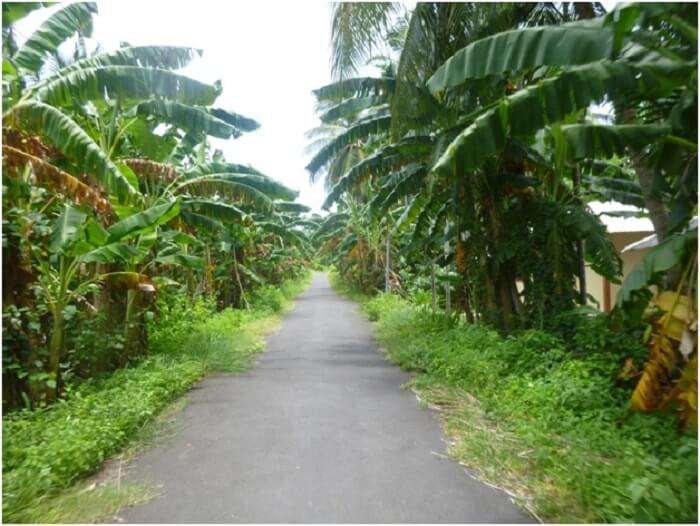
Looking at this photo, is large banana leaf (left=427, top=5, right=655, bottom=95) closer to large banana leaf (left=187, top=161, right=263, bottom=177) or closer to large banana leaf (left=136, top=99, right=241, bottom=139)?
large banana leaf (left=136, top=99, right=241, bottom=139)

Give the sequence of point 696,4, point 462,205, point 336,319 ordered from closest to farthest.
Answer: point 696,4
point 462,205
point 336,319

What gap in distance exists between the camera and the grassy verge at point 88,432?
3164 mm

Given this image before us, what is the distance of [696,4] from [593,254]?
4101 millimetres

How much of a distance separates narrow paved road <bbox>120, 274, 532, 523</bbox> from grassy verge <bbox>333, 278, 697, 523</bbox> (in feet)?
0.89

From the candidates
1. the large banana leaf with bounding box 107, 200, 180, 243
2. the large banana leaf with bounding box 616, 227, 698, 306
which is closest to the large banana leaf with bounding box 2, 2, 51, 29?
the large banana leaf with bounding box 107, 200, 180, 243

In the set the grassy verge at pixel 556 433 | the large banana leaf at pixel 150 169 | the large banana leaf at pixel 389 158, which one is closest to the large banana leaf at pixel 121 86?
the large banana leaf at pixel 150 169

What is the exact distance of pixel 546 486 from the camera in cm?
331

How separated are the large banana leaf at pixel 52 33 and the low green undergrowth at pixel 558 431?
5.96 m

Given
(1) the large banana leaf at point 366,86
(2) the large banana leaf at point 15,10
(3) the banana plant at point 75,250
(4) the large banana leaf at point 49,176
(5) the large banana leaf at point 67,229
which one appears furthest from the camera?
(1) the large banana leaf at point 366,86

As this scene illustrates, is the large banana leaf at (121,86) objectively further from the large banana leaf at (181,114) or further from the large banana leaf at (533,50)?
the large banana leaf at (533,50)

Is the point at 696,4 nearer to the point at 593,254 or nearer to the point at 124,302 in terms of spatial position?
the point at 593,254

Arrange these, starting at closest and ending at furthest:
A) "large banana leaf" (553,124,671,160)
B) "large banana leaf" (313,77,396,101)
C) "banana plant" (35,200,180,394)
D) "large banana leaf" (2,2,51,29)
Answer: "large banana leaf" (553,124,671,160) < "large banana leaf" (2,2,51,29) < "banana plant" (35,200,180,394) < "large banana leaf" (313,77,396,101)

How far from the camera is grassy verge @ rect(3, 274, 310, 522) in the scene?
10.4ft

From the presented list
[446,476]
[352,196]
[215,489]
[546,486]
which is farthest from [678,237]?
[352,196]
